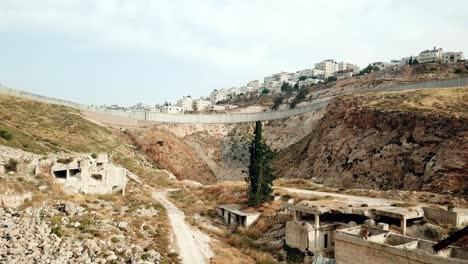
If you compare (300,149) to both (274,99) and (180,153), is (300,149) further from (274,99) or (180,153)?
(274,99)

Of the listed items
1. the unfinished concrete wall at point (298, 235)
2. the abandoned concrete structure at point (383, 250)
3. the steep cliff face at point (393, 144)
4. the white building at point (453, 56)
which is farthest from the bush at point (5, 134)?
the white building at point (453, 56)

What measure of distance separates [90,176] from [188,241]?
13070 mm

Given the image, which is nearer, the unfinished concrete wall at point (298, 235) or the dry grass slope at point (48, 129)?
the unfinished concrete wall at point (298, 235)

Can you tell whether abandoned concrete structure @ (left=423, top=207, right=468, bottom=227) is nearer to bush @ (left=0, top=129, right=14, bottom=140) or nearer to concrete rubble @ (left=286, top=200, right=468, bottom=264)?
concrete rubble @ (left=286, top=200, right=468, bottom=264)

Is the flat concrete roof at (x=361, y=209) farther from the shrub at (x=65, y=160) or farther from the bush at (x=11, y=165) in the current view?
the bush at (x=11, y=165)

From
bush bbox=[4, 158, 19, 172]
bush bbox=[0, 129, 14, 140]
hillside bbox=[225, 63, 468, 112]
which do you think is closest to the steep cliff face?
hillside bbox=[225, 63, 468, 112]

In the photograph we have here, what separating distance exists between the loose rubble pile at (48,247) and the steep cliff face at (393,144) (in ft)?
92.3

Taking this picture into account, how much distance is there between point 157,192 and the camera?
149 feet

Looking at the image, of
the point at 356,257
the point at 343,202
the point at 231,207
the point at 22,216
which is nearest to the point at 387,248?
the point at 356,257

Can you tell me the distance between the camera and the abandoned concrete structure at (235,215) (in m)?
31.2

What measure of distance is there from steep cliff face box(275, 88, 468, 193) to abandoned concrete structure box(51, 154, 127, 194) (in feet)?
83.1

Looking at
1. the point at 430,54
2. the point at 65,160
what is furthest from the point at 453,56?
the point at 65,160

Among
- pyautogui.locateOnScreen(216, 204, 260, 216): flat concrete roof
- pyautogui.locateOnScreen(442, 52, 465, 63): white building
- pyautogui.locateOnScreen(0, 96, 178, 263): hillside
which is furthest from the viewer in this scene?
pyautogui.locateOnScreen(442, 52, 465, 63): white building

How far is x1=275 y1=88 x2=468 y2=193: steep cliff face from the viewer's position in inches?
1567
